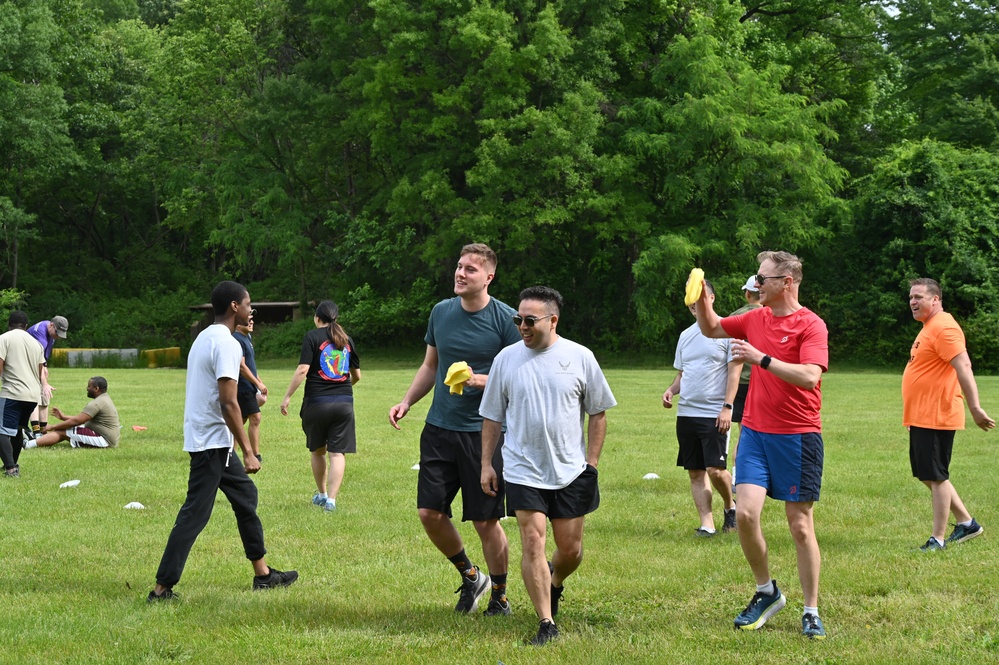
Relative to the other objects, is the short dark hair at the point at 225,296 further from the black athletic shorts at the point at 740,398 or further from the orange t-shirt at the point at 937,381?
the orange t-shirt at the point at 937,381

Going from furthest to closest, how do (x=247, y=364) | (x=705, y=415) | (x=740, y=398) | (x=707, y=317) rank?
(x=247, y=364), (x=740, y=398), (x=705, y=415), (x=707, y=317)

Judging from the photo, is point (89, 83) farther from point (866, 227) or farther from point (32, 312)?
point (866, 227)

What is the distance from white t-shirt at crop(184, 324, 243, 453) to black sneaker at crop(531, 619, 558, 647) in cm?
231

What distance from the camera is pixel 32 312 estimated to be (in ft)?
166

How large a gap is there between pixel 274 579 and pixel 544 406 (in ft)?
8.08

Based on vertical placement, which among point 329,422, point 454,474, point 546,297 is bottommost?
point 329,422

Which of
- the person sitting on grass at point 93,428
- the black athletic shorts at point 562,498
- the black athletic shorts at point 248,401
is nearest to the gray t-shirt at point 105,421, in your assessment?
the person sitting on grass at point 93,428

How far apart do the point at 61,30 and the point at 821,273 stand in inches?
1348

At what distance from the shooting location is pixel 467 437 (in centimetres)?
664

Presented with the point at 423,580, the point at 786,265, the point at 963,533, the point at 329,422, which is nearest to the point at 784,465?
the point at 786,265

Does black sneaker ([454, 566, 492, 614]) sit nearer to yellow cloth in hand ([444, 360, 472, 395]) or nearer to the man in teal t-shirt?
the man in teal t-shirt

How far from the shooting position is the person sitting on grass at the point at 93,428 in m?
14.9

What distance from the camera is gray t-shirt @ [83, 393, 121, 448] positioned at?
14938 millimetres

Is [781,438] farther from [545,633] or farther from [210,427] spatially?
[210,427]
